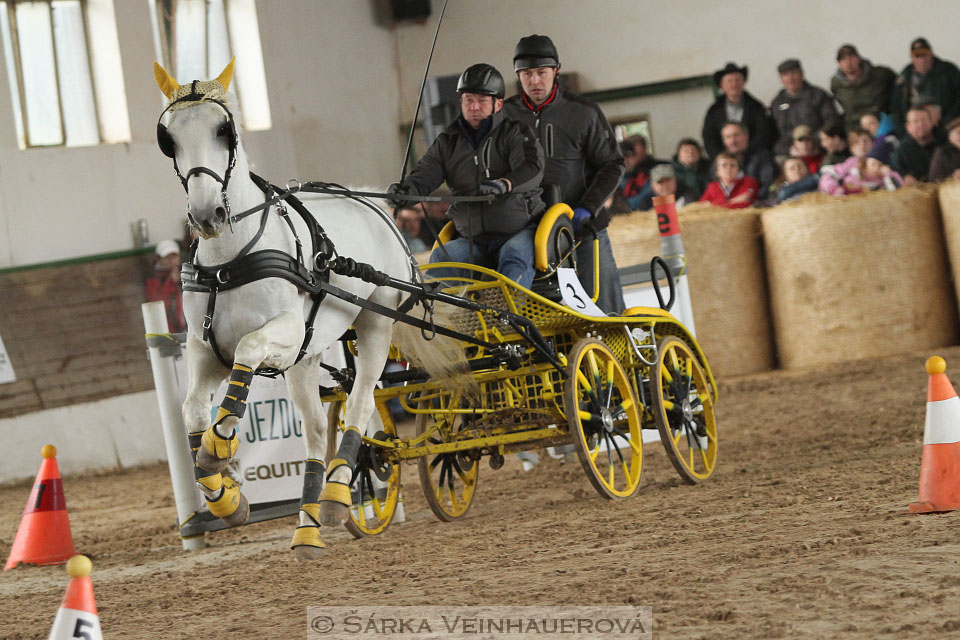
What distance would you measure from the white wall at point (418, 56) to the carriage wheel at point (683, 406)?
6824 mm

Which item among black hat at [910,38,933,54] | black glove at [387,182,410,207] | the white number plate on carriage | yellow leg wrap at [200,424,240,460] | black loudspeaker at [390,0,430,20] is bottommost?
yellow leg wrap at [200,424,240,460]

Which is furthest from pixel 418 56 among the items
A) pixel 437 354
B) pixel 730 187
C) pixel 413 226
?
pixel 437 354

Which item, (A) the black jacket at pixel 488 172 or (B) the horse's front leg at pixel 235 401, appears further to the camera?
(A) the black jacket at pixel 488 172

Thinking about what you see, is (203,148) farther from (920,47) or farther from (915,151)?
(920,47)

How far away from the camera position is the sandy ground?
134 inches

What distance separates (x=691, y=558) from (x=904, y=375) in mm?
6303

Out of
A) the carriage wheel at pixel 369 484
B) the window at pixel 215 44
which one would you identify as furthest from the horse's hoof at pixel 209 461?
the window at pixel 215 44

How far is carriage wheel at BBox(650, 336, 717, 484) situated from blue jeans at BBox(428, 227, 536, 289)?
36.4 inches

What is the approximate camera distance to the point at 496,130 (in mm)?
5855

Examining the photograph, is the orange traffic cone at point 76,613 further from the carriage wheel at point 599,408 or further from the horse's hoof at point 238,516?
the carriage wheel at point 599,408

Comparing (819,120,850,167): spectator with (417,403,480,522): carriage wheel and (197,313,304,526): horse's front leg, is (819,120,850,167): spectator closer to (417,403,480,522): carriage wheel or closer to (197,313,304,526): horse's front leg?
(417,403,480,522): carriage wheel

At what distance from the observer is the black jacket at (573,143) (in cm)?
638

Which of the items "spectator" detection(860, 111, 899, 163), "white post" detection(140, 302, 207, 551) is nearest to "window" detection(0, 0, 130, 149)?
"white post" detection(140, 302, 207, 551)

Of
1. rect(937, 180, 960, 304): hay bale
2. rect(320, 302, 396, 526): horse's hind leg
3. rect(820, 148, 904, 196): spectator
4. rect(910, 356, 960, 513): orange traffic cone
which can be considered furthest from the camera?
rect(820, 148, 904, 196): spectator
